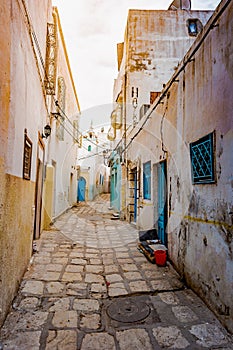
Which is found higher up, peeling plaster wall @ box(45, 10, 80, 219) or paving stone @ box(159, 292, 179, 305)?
peeling plaster wall @ box(45, 10, 80, 219)

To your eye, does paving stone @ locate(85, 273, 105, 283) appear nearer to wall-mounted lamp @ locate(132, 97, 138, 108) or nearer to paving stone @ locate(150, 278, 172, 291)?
paving stone @ locate(150, 278, 172, 291)

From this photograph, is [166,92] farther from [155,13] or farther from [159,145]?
[155,13]

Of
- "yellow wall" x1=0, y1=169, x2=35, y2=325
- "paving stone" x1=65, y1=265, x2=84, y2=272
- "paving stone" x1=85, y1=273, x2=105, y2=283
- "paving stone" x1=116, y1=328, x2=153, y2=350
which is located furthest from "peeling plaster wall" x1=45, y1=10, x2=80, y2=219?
"paving stone" x1=116, y1=328, x2=153, y2=350

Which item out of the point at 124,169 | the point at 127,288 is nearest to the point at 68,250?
the point at 127,288

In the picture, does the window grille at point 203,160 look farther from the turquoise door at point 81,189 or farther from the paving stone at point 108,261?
the turquoise door at point 81,189

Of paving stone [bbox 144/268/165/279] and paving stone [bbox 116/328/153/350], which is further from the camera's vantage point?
paving stone [bbox 144/268/165/279]

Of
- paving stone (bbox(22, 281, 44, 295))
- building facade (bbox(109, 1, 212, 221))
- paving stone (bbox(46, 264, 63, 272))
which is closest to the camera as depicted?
paving stone (bbox(22, 281, 44, 295))

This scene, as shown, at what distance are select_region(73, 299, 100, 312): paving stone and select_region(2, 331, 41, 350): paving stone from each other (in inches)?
24.7

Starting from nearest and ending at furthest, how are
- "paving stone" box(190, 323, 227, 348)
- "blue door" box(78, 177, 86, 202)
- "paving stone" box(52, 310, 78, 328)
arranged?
1. "paving stone" box(190, 323, 227, 348)
2. "paving stone" box(52, 310, 78, 328)
3. "blue door" box(78, 177, 86, 202)

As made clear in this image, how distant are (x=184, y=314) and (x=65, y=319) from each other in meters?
1.42

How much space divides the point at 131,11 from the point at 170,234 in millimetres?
11478

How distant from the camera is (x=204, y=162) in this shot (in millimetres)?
3148

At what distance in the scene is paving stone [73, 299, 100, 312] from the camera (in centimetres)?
290

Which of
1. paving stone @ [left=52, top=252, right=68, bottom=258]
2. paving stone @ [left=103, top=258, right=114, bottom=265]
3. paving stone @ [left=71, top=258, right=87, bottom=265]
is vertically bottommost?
paving stone @ [left=103, top=258, right=114, bottom=265]
